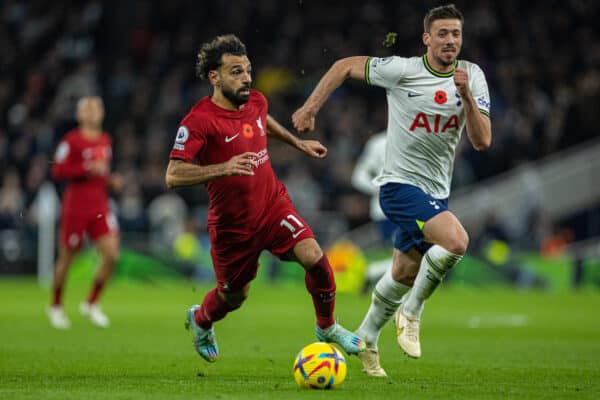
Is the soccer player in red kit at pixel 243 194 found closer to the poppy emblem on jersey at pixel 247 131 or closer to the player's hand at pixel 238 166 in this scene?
the poppy emblem on jersey at pixel 247 131

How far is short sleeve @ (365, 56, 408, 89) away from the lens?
862 centimetres

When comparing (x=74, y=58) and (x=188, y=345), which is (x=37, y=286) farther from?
(x=188, y=345)

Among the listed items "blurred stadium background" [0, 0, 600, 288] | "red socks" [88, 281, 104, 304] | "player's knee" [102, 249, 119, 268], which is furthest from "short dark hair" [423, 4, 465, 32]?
"blurred stadium background" [0, 0, 600, 288]

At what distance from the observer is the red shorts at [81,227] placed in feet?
46.1

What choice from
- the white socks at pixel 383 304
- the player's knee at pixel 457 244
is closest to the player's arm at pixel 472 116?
the player's knee at pixel 457 244

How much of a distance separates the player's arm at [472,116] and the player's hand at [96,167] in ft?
22.4

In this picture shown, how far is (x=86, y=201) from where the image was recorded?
14.2 meters

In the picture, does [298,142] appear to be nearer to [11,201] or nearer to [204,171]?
[204,171]

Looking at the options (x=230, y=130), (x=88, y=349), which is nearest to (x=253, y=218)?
(x=230, y=130)

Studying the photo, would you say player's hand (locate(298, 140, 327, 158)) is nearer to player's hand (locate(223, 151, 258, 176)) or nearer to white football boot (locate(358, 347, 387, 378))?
player's hand (locate(223, 151, 258, 176))

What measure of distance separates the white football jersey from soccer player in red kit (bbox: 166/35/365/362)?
2.39 ft

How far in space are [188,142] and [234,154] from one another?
43 centimetres

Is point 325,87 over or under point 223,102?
over

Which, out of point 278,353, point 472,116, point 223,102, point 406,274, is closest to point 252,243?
point 223,102
